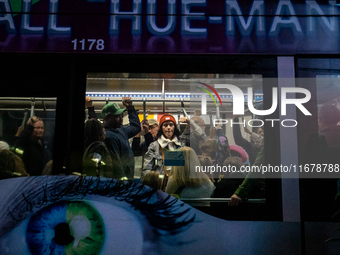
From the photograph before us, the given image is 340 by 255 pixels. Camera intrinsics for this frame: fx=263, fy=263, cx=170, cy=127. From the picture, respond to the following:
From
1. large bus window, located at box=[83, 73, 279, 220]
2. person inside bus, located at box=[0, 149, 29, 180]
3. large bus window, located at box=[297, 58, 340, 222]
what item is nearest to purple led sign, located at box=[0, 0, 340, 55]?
large bus window, located at box=[83, 73, 279, 220]


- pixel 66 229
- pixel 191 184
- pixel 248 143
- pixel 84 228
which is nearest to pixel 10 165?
pixel 66 229

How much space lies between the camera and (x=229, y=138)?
2182 mm

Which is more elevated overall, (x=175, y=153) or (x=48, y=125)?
(x=48, y=125)

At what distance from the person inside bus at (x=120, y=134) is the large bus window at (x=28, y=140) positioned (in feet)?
1.54

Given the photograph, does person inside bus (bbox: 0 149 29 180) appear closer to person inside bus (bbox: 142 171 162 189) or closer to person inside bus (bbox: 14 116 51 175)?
person inside bus (bbox: 14 116 51 175)

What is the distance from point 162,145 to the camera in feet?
7.27

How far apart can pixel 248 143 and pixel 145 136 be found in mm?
Answer: 856

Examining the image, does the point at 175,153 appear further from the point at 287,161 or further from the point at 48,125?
the point at 48,125

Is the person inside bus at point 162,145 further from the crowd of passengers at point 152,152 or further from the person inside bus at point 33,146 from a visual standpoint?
the person inside bus at point 33,146

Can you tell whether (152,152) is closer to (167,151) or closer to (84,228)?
(167,151)

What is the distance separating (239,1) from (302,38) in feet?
2.03

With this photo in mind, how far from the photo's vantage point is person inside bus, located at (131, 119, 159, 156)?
2.21m

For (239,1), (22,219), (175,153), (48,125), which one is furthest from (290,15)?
(22,219)

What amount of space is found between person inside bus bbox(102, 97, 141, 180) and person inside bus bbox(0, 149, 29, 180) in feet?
2.43
